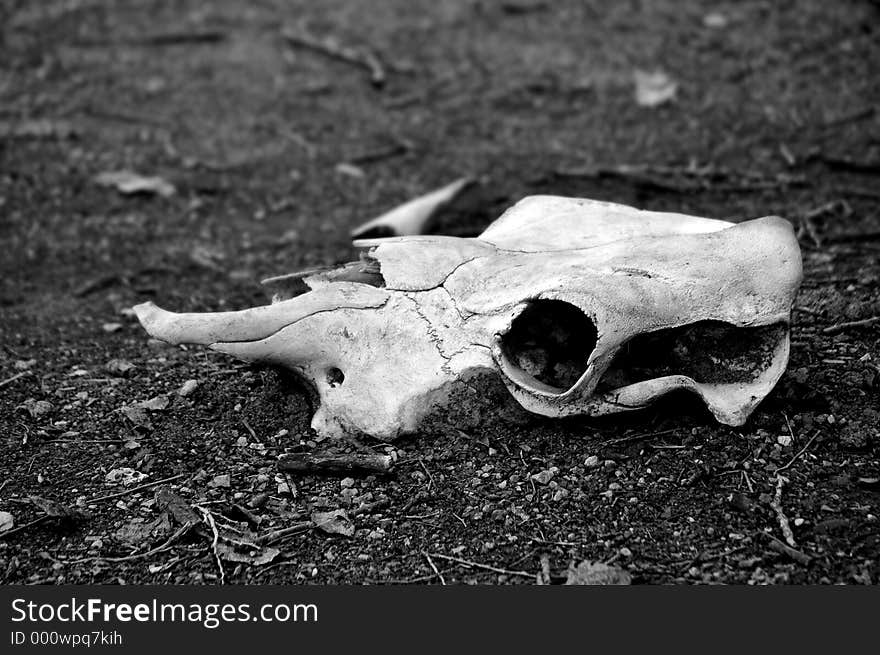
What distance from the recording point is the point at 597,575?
8.26 ft

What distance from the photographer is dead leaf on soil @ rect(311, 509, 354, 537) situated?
2.78 meters

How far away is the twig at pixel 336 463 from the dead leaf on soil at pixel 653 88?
164 inches

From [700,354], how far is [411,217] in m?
2.14

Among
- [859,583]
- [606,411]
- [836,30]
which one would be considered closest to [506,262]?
[606,411]

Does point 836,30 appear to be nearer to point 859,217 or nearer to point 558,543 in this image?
point 859,217

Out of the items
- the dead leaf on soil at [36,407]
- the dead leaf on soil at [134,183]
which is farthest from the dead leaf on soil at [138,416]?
the dead leaf on soil at [134,183]

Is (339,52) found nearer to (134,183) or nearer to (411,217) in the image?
(134,183)

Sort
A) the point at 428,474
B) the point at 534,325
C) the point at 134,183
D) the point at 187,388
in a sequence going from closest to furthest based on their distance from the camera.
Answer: the point at 428,474 → the point at 534,325 → the point at 187,388 → the point at 134,183

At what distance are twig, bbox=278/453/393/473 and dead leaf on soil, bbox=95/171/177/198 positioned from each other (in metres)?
3.17

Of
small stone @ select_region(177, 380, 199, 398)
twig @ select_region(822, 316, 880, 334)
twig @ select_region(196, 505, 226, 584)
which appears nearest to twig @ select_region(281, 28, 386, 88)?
small stone @ select_region(177, 380, 199, 398)

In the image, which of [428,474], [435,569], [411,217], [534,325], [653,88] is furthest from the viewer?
[653,88]

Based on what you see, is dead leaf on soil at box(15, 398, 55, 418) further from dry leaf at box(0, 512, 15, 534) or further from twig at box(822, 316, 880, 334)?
twig at box(822, 316, 880, 334)

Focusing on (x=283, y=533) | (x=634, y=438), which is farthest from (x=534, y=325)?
(x=283, y=533)

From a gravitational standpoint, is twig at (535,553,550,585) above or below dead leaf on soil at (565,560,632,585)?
below
